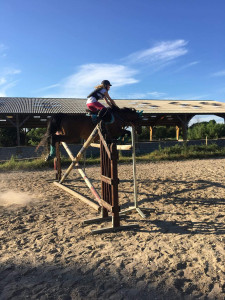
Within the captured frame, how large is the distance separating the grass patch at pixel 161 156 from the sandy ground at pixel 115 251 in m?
5.25

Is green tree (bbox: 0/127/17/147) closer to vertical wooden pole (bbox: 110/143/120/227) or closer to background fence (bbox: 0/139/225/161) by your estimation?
background fence (bbox: 0/139/225/161)

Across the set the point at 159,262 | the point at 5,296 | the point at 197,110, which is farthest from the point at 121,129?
the point at 197,110

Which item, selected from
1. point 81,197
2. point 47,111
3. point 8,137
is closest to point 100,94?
point 81,197

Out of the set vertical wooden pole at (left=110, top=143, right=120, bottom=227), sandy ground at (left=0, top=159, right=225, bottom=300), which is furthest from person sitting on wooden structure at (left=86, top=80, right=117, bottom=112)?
sandy ground at (left=0, top=159, right=225, bottom=300)

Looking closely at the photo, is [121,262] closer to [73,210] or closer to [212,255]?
[212,255]

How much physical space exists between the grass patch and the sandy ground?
525 cm

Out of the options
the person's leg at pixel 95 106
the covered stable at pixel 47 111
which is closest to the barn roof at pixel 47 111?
the covered stable at pixel 47 111

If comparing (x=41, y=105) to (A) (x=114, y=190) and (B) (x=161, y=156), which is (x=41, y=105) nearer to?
(B) (x=161, y=156)

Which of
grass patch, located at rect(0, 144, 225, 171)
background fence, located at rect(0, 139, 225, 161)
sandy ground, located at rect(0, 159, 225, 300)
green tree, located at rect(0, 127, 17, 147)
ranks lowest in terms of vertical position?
sandy ground, located at rect(0, 159, 225, 300)

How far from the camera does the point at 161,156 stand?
40.3 feet

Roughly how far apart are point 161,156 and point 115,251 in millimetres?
9840

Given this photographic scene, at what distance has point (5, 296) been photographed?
2.02 m

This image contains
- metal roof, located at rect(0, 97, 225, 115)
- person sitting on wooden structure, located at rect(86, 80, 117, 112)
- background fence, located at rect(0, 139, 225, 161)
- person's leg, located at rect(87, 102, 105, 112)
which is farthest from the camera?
metal roof, located at rect(0, 97, 225, 115)

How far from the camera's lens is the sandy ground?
6.87 ft
